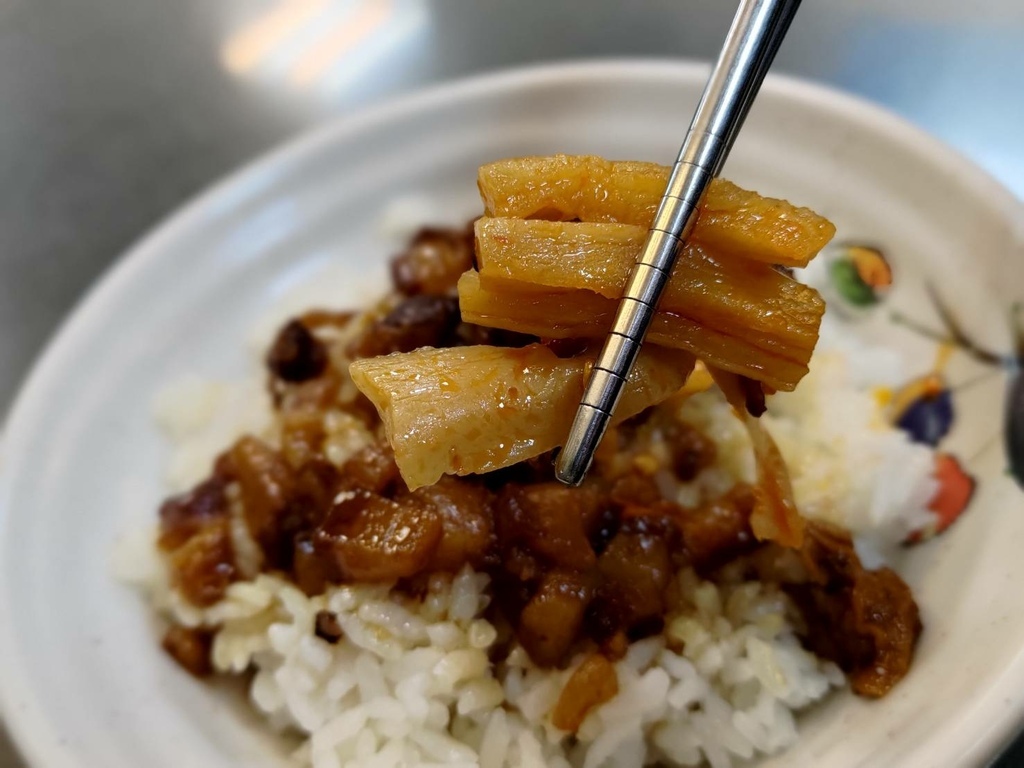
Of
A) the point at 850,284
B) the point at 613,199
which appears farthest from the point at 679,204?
the point at 850,284

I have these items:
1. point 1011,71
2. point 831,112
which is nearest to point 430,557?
point 831,112

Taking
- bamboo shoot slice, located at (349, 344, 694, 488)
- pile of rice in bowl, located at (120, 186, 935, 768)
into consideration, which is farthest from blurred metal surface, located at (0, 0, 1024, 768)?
bamboo shoot slice, located at (349, 344, 694, 488)

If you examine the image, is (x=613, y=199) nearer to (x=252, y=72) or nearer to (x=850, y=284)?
(x=850, y=284)

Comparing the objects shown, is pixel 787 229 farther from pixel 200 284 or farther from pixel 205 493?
pixel 200 284

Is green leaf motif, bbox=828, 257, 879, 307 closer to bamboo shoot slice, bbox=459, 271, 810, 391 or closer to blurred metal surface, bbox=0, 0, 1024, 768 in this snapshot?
blurred metal surface, bbox=0, 0, 1024, 768

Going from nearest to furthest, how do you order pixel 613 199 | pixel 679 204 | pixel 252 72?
pixel 679 204, pixel 613 199, pixel 252 72
